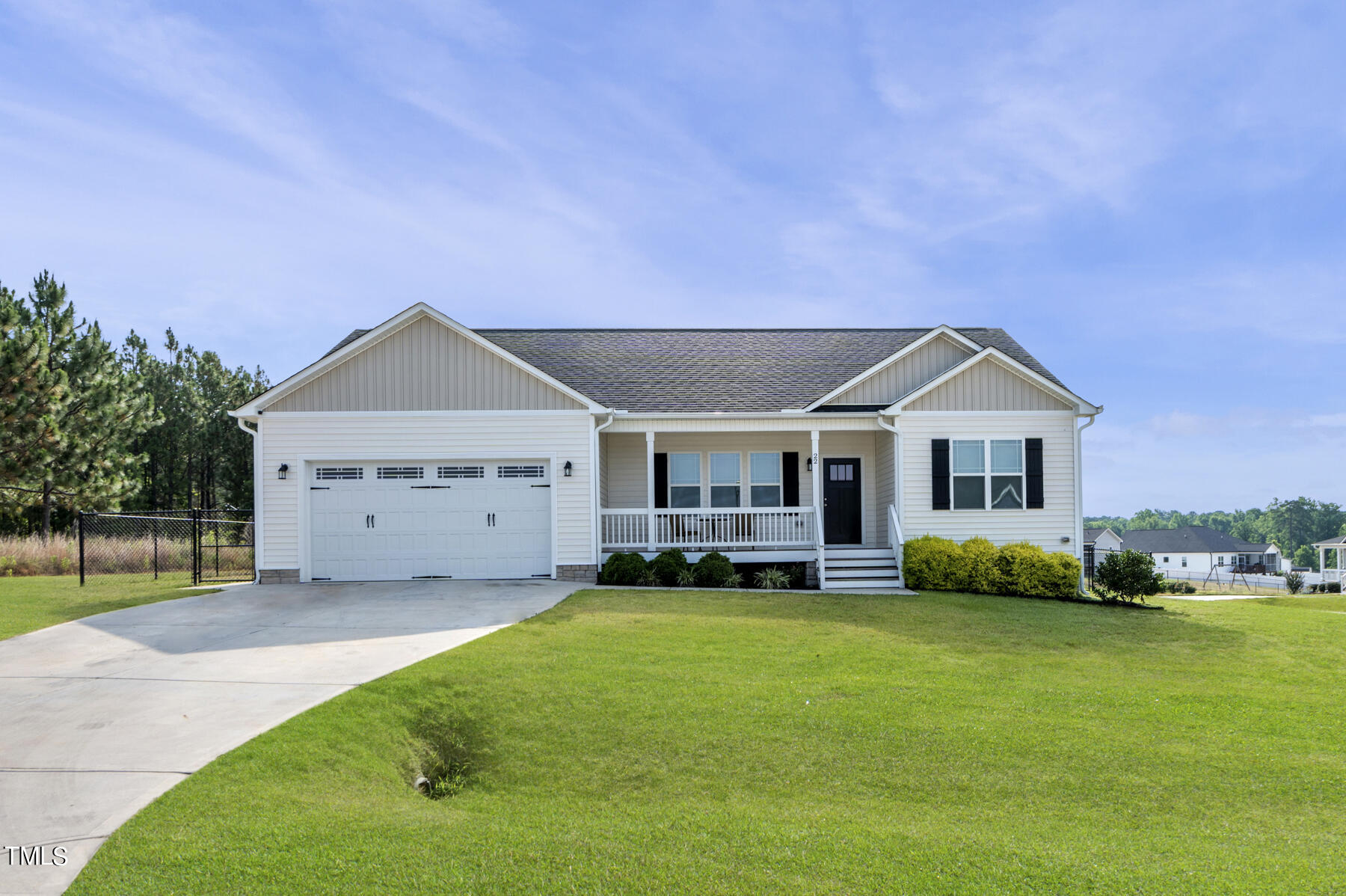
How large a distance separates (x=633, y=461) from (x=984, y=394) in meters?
7.60

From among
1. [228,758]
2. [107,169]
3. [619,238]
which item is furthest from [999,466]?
[107,169]

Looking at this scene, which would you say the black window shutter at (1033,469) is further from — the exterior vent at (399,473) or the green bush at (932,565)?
the exterior vent at (399,473)

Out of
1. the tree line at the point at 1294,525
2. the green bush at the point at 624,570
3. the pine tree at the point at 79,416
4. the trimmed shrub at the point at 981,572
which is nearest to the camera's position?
the trimmed shrub at the point at 981,572

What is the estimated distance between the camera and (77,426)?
2409cm

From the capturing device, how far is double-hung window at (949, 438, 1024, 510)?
16.4 meters

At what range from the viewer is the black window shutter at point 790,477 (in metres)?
17.9

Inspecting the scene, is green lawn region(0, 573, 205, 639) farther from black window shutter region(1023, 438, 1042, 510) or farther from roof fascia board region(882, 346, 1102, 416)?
black window shutter region(1023, 438, 1042, 510)

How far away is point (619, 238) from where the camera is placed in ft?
65.2

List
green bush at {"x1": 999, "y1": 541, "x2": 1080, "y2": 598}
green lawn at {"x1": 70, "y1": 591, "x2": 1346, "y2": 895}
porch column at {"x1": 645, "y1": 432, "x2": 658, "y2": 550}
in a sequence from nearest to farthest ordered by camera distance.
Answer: green lawn at {"x1": 70, "y1": 591, "x2": 1346, "y2": 895} < green bush at {"x1": 999, "y1": 541, "x2": 1080, "y2": 598} < porch column at {"x1": 645, "y1": 432, "x2": 658, "y2": 550}

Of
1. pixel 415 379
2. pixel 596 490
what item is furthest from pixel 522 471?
pixel 415 379

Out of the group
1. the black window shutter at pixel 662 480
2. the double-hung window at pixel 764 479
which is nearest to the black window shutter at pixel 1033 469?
the double-hung window at pixel 764 479

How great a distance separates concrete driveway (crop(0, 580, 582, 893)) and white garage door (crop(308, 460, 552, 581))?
194 cm

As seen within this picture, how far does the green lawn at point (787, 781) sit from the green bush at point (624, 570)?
5.41m

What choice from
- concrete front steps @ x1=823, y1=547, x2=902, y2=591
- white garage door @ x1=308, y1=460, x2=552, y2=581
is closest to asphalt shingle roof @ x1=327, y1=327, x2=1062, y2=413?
white garage door @ x1=308, y1=460, x2=552, y2=581
